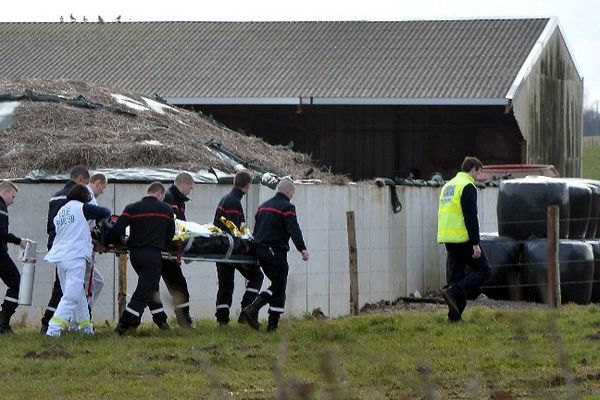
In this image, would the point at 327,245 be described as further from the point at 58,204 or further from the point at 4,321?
the point at 4,321

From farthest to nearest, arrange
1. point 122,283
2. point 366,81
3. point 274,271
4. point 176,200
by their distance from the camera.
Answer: point 366,81 < point 122,283 < point 176,200 < point 274,271

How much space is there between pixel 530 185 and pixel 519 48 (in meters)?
19.6

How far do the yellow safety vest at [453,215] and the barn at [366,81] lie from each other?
22.3m

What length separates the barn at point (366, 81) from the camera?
37750mm

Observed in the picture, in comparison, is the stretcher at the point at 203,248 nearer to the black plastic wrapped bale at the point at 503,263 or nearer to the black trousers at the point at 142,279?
the black trousers at the point at 142,279

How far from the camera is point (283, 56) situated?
135 feet

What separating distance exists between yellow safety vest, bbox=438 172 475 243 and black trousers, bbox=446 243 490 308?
15 centimetres

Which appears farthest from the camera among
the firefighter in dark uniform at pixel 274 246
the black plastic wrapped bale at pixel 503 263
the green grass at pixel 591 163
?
the green grass at pixel 591 163

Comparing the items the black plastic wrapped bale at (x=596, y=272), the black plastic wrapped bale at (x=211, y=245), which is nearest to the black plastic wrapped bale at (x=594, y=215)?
the black plastic wrapped bale at (x=596, y=272)

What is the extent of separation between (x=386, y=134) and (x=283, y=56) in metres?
4.64

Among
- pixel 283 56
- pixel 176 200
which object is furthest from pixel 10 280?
pixel 283 56

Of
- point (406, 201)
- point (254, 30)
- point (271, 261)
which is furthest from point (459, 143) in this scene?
point (271, 261)

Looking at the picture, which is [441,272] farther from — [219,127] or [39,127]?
[39,127]

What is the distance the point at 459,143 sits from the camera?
125ft
